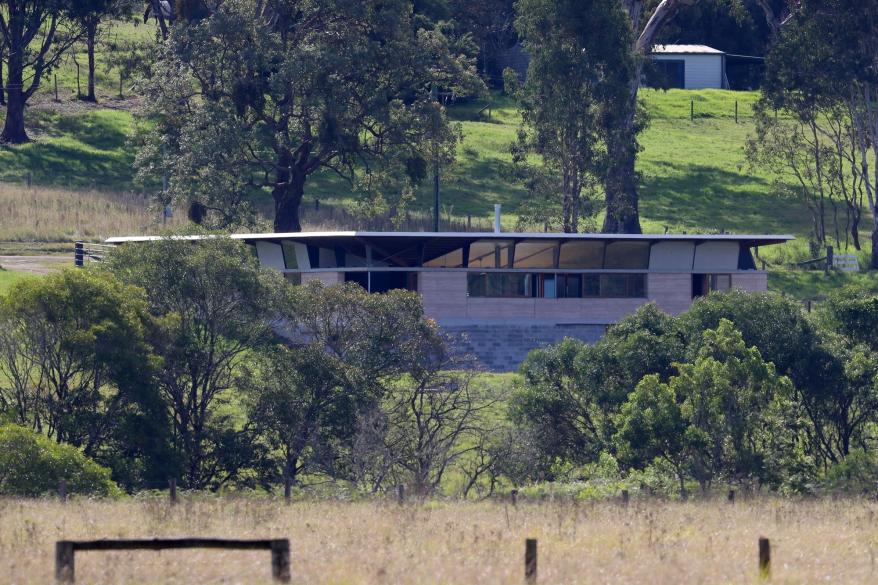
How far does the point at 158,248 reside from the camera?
37969 mm

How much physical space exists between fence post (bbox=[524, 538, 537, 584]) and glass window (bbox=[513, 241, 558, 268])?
117ft

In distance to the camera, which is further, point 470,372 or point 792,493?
point 470,372

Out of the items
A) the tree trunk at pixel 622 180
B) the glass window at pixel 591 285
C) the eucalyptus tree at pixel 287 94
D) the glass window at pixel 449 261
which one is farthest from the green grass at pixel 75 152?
the glass window at pixel 591 285

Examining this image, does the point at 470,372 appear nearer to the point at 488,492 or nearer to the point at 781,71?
the point at 488,492

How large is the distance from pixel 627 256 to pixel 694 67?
58926mm

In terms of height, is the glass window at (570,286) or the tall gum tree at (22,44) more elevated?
the tall gum tree at (22,44)

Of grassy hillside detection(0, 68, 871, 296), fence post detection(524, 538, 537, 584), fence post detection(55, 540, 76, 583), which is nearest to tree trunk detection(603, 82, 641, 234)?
grassy hillside detection(0, 68, 871, 296)

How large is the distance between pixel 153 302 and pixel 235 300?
210cm

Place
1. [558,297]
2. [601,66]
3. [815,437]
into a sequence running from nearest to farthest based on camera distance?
[815,437]
[558,297]
[601,66]

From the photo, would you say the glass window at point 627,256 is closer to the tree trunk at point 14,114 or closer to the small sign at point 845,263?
the small sign at point 845,263

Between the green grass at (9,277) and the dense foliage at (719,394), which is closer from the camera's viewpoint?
the dense foliage at (719,394)

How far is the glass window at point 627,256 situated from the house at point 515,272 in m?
0.04

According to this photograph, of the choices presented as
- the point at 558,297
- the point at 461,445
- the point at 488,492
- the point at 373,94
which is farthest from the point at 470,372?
the point at 373,94

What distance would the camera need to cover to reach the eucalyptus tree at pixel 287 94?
205ft
